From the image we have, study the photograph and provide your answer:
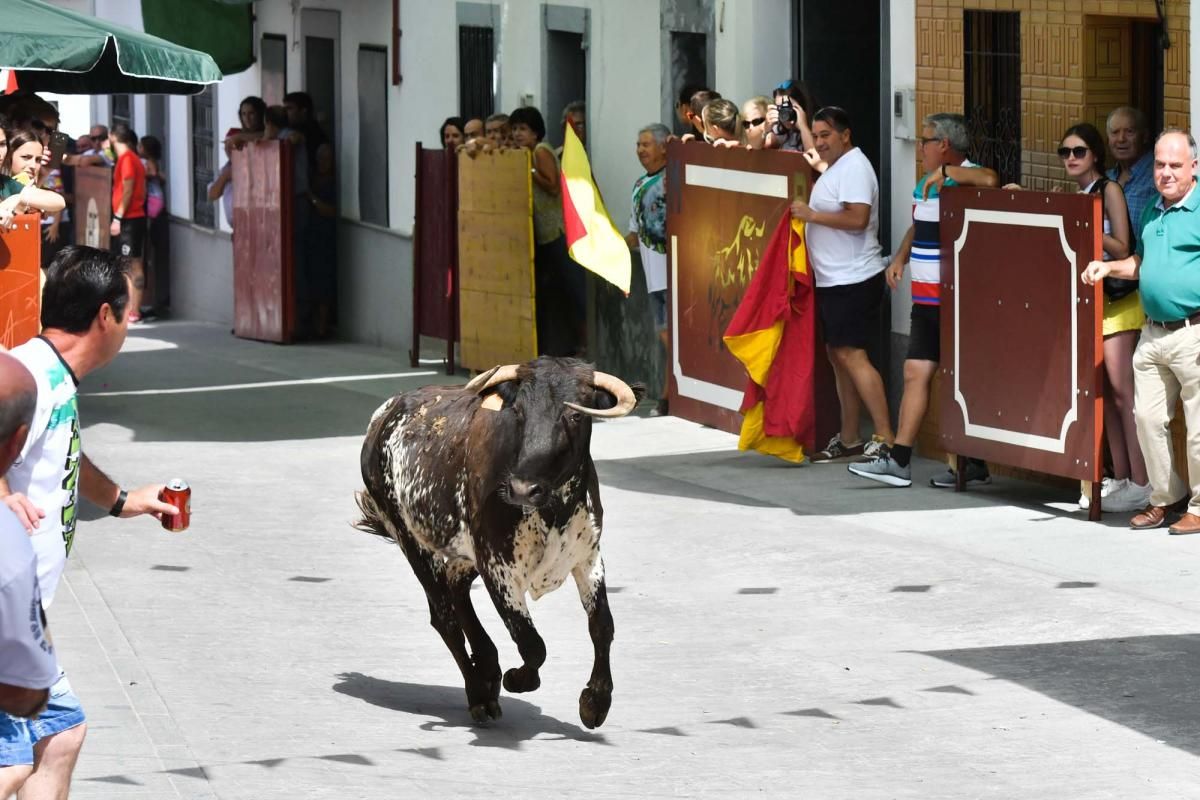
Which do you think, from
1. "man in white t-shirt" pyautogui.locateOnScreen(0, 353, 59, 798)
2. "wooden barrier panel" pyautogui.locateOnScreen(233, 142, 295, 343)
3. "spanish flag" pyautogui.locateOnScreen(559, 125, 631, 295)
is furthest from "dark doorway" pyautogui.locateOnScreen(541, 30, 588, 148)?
"man in white t-shirt" pyautogui.locateOnScreen(0, 353, 59, 798)

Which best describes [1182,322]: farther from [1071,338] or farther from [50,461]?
[50,461]

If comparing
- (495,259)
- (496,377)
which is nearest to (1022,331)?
(496,377)

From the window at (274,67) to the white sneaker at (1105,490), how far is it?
1478cm

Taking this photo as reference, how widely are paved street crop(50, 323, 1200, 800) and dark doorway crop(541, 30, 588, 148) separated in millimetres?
5498

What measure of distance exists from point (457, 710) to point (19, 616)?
4.24m

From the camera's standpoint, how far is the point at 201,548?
37.6ft

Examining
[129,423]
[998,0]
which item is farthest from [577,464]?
[129,423]

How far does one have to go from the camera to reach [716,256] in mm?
14617

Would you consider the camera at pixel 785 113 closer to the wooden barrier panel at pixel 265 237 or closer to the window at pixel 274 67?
the wooden barrier panel at pixel 265 237

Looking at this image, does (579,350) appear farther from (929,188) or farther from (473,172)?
(929,188)

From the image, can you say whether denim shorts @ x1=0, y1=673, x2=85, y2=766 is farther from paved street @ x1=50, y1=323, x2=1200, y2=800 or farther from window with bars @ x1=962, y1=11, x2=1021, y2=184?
window with bars @ x1=962, y1=11, x2=1021, y2=184

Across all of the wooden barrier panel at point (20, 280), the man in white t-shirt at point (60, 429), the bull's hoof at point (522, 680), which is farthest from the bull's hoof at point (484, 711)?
the wooden barrier panel at point (20, 280)

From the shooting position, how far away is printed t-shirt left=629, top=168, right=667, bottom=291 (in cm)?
1542

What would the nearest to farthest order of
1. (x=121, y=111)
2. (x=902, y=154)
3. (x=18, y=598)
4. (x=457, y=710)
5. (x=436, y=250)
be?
(x=18, y=598)
(x=457, y=710)
(x=902, y=154)
(x=436, y=250)
(x=121, y=111)
